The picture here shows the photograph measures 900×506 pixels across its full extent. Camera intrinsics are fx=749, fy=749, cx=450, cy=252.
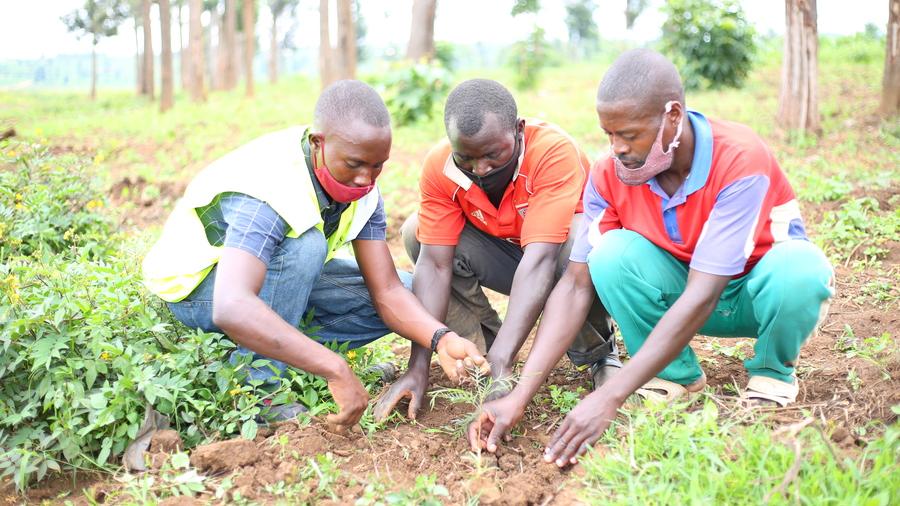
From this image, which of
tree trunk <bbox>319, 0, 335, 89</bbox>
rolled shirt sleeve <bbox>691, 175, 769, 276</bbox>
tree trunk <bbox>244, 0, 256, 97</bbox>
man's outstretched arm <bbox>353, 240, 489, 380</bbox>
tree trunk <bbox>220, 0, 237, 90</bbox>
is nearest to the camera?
rolled shirt sleeve <bbox>691, 175, 769, 276</bbox>

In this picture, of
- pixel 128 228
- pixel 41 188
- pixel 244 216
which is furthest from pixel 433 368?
pixel 128 228

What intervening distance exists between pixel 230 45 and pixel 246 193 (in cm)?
1894

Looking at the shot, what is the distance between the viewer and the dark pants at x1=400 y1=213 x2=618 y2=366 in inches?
118

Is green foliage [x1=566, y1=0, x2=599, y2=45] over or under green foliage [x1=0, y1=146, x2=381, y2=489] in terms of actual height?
over

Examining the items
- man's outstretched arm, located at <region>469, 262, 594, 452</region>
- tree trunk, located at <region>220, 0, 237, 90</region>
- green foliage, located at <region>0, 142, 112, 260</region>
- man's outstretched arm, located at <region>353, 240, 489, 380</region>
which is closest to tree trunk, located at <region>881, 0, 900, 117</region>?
man's outstretched arm, located at <region>469, 262, 594, 452</region>

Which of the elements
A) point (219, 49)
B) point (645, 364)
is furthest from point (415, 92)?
point (219, 49)

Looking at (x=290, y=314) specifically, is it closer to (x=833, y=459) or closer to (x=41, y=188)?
(x=833, y=459)

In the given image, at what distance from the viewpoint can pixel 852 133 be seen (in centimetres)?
686

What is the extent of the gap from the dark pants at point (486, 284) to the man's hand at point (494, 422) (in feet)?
2.01

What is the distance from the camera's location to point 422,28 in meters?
11.7

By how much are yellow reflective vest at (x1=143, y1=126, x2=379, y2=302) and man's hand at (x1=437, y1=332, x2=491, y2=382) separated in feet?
1.89

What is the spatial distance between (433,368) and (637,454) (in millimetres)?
1269

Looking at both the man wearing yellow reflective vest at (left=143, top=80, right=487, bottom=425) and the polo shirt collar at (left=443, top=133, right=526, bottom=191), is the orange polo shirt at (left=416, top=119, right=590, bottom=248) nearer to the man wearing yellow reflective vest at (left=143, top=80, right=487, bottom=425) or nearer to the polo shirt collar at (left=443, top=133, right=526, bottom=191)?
the polo shirt collar at (left=443, top=133, right=526, bottom=191)

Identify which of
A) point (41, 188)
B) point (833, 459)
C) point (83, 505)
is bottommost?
point (83, 505)
